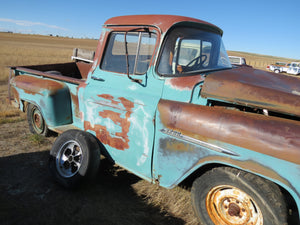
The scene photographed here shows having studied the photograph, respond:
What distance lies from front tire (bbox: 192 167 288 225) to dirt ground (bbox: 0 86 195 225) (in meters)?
0.38

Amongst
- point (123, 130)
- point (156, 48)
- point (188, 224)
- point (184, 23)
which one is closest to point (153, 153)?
point (123, 130)

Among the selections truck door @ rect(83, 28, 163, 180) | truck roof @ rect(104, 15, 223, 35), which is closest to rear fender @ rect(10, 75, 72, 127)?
truck door @ rect(83, 28, 163, 180)

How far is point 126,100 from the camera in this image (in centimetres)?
253

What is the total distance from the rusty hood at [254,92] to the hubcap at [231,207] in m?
0.80

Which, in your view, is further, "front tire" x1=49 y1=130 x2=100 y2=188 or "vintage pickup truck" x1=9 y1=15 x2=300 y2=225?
"front tire" x1=49 y1=130 x2=100 y2=188

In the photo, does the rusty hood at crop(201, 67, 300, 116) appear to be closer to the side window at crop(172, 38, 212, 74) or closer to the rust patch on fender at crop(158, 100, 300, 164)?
the rust patch on fender at crop(158, 100, 300, 164)

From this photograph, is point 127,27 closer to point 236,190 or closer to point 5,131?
point 236,190

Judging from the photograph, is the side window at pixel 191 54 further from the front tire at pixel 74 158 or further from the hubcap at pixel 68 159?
the hubcap at pixel 68 159

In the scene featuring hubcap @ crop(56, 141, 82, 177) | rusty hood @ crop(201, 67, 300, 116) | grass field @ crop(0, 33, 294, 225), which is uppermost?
rusty hood @ crop(201, 67, 300, 116)

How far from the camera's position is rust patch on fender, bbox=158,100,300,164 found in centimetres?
162

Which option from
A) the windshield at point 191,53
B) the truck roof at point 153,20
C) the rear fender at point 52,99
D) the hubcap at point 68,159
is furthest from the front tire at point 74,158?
the truck roof at point 153,20

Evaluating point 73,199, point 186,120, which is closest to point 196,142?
point 186,120

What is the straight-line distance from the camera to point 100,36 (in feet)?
9.89

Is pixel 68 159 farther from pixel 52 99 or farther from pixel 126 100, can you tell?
pixel 126 100
